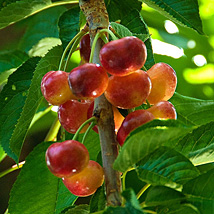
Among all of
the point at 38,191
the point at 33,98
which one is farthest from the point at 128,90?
the point at 38,191

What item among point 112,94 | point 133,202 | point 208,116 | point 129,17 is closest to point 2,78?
point 129,17

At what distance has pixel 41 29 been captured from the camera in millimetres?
1281

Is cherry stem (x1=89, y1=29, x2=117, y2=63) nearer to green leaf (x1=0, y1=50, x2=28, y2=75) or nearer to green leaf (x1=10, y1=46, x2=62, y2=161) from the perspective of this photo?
green leaf (x1=10, y1=46, x2=62, y2=161)

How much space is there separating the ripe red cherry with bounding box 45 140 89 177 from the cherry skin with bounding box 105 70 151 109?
7 centimetres

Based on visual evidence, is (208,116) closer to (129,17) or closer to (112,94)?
(129,17)

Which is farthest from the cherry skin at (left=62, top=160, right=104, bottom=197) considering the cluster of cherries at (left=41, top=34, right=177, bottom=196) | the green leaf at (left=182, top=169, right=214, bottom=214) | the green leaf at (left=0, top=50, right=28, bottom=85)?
the green leaf at (left=0, top=50, right=28, bottom=85)

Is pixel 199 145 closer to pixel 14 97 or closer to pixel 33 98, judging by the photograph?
pixel 33 98

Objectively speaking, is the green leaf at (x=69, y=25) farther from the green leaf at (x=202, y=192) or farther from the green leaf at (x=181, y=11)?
the green leaf at (x=202, y=192)

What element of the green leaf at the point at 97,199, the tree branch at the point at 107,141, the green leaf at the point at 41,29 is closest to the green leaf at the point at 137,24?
the tree branch at the point at 107,141

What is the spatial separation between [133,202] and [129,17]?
466mm

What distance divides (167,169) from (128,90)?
10 centimetres

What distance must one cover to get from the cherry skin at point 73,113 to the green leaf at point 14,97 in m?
0.32

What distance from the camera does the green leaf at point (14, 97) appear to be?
87 centimetres

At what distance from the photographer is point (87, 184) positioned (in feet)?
1.66
